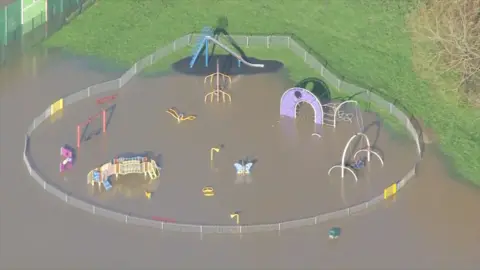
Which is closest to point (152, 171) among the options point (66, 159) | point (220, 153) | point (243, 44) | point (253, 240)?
point (220, 153)

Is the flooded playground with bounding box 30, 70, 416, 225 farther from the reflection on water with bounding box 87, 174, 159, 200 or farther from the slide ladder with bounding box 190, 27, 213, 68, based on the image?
the slide ladder with bounding box 190, 27, 213, 68

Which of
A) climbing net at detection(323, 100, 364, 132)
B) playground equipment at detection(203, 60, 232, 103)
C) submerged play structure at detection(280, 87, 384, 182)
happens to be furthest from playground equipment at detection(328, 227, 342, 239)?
playground equipment at detection(203, 60, 232, 103)

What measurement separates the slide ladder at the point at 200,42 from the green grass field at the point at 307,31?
4.47ft

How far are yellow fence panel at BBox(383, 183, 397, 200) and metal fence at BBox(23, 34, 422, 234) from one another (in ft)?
0.45

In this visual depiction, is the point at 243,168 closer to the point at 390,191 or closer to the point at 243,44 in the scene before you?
the point at 390,191

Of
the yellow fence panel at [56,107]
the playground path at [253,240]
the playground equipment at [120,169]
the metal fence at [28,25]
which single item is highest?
the metal fence at [28,25]

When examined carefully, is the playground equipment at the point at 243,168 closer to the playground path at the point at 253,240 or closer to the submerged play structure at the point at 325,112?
the submerged play structure at the point at 325,112

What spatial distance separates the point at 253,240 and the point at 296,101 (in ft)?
33.2

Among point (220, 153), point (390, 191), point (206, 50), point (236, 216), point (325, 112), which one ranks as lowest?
point (236, 216)

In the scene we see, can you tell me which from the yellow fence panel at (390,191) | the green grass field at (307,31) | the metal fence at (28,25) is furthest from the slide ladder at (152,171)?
the metal fence at (28,25)

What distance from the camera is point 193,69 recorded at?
55.7m

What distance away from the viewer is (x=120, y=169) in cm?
4572

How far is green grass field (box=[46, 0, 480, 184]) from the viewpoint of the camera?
54156 mm

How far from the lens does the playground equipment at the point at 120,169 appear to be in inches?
1786
